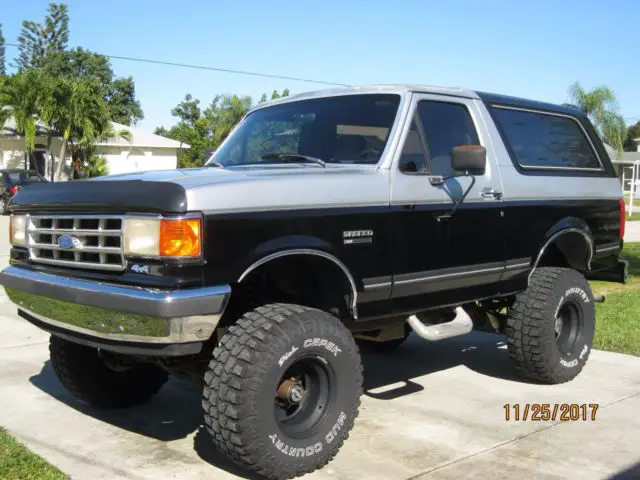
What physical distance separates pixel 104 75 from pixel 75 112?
36.0m

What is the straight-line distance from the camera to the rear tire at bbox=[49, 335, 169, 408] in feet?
16.1

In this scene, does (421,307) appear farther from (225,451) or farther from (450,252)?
(225,451)

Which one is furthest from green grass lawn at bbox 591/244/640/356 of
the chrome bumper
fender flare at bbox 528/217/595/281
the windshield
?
the chrome bumper

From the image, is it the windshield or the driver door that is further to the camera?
the windshield

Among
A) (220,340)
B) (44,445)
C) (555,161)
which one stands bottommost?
(44,445)

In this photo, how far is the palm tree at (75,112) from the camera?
31062 mm

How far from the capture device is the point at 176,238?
139 inches

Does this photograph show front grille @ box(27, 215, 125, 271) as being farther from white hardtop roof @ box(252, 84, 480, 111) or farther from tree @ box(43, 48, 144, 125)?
tree @ box(43, 48, 144, 125)

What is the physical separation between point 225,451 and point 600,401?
306 cm

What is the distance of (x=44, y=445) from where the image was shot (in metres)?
4.48

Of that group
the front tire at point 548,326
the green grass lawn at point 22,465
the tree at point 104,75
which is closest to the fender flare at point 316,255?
the green grass lawn at point 22,465

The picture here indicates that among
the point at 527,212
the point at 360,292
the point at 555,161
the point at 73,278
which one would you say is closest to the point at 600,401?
the point at 527,212

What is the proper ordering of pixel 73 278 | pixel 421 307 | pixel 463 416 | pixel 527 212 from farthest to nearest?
pixel 527 212 < pixel 463 416 < pixel 421 307 < pixel 73 278

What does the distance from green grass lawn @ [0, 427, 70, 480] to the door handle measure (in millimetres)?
3118
